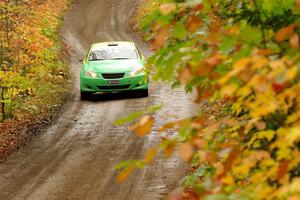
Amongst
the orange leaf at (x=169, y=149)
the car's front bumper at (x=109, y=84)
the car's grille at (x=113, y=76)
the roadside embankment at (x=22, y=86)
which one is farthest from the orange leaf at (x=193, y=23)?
the car's grille at (x=113, y=76)

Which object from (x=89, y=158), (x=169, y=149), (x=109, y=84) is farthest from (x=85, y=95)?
(x=169, y=149)

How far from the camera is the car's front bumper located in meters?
17.2

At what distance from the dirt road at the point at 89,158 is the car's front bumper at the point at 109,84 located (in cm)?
41

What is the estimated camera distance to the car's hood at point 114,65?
17.3 m

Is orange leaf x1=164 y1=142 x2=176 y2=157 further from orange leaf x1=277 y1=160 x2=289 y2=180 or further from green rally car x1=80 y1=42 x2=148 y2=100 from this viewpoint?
green rally car x1=80 y1=42 x2=148 y2=100

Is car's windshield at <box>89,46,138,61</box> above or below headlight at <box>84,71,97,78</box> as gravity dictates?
above

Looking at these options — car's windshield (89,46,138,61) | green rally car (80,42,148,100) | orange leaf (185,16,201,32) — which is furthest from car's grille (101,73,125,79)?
orange leaf (185,16,201,32)

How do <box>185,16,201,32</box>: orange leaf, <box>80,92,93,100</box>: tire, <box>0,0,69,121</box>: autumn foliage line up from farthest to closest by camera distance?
1. <box>80,92,93,100</box>: tire
2. <box>0,0,69,121</box>: autumn foliage
3. <box>185,16,201,32</box>: orange leaf

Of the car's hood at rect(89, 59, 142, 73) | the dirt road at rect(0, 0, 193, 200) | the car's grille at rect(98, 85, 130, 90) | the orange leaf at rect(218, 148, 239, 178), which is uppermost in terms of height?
the car's hood at rect(89, 59, 142, 73)

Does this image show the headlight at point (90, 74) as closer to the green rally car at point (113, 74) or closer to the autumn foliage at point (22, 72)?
the green rally car at point (113, 74)

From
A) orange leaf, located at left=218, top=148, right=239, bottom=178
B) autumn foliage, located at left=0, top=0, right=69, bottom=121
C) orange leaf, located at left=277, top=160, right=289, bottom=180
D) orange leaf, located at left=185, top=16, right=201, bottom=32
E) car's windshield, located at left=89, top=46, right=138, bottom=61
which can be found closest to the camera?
orange leaf, located at left=277, top=160, right=289, bottom=180

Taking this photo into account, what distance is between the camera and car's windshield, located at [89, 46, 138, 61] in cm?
1816

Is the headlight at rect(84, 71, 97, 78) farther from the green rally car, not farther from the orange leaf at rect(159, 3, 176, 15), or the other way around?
the orange leaf at rect(159, 3, 176, 15)

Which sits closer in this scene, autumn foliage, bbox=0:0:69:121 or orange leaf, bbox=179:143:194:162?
orange leaf, bbox=179:143:194:162
